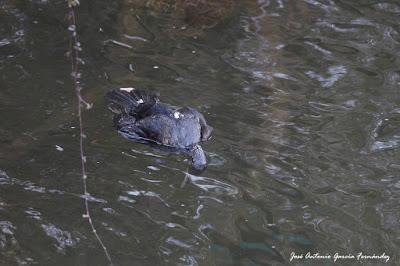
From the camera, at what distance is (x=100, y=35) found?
7.73 meters

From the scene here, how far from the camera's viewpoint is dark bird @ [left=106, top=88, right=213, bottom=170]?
5.90m

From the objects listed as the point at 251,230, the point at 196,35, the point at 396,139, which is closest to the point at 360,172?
the point at 396,139

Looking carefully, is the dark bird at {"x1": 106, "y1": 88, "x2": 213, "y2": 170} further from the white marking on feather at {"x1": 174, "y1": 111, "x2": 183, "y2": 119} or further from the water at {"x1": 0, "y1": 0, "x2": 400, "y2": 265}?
the water at {"x1": 0, "y1": 0, "x2": 400, "y2": 265}

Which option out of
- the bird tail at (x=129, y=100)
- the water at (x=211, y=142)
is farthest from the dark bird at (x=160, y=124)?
the water at (x=211, y=142)

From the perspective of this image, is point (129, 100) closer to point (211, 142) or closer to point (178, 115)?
point (178, 115)

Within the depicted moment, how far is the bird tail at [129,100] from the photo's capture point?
613 centimetres

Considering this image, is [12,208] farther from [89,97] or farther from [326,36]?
[326,36]

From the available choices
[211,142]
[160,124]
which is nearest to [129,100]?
[160,124]

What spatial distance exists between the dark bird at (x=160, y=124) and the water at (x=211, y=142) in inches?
4.9

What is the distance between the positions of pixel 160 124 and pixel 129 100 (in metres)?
0.44

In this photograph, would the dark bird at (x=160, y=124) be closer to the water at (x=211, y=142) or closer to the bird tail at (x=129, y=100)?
the bird tail at (x=129, y=100)

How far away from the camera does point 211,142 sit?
6.00m

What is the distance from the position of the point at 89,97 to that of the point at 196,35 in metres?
2.08

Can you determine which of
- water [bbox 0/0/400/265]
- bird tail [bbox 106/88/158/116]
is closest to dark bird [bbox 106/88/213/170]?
bird tail [bbox 106/88/158/116]
